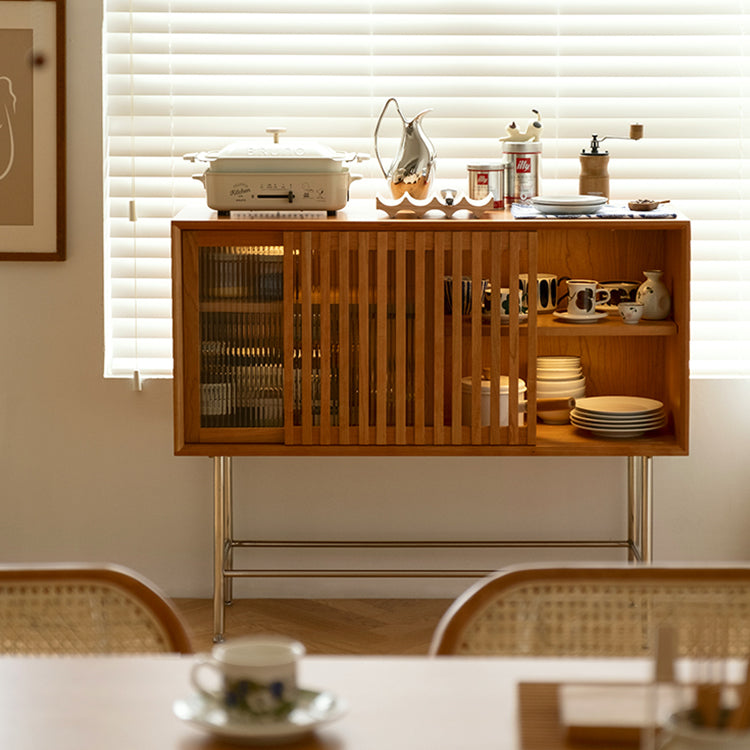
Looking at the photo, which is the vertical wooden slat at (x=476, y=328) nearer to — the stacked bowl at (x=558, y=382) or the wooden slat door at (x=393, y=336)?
the wooden slat door at (x=393, y=336)

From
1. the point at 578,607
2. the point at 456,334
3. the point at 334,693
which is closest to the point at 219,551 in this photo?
the point at 456,334

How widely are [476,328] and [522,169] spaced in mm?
514

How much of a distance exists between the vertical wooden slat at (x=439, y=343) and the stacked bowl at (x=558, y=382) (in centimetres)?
35

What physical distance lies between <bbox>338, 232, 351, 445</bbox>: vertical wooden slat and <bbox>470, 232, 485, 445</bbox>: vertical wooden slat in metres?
0.30

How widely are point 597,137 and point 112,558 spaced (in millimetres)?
1800

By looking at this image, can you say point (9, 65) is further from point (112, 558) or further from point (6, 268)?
point (112, 558)

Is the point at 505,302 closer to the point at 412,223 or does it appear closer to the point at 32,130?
the point at 412,223

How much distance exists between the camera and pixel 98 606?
166 centimetres

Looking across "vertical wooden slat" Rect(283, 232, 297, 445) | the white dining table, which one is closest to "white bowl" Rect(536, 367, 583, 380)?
"vertical wooden slat" Rect(283, 232, 297, 445)

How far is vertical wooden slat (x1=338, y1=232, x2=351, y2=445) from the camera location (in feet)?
10.5

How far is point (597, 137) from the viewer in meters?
3.55

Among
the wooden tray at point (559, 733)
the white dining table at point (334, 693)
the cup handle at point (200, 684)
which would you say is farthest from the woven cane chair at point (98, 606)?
the wooden tray at point (559, 733)

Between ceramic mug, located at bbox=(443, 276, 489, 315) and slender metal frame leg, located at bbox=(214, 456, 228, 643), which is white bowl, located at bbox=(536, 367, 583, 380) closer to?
ceramic mug, located at bbox=(443, 276, 489, 315)

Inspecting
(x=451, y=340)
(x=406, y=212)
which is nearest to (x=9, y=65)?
(x=406, y=212)
